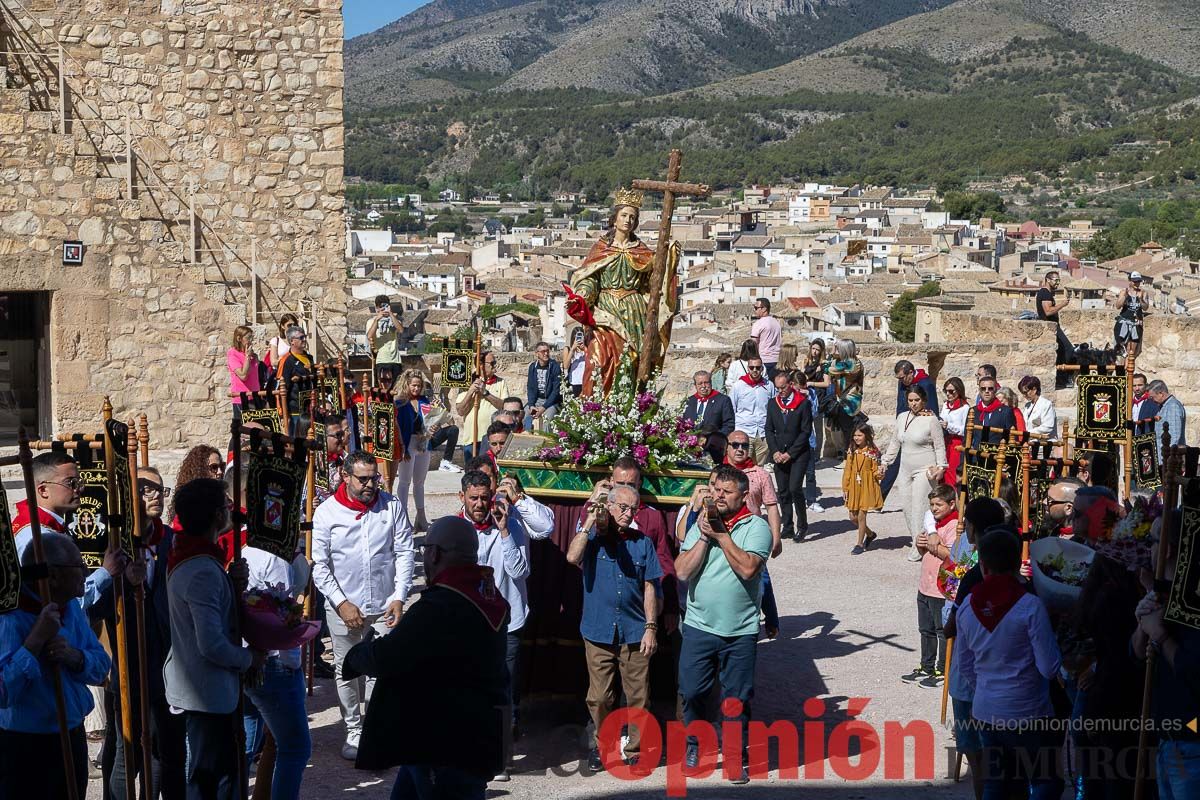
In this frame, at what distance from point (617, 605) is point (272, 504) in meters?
1.92

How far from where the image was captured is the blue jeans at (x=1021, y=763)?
19.3 ft

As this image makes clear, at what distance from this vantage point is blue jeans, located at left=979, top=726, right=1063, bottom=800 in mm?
5887

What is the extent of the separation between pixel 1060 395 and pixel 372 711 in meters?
13.8

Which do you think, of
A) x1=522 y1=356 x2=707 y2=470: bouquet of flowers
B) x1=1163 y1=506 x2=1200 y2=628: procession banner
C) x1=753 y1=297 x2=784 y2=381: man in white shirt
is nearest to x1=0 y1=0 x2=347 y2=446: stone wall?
x1=753 y1=297 x2=784 y2=381: man in white shirt

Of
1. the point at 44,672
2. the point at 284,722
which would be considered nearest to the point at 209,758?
the point at 284,722

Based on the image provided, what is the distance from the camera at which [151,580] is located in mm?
6074

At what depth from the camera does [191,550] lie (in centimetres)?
555

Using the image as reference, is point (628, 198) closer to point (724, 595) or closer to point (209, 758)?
point (724, 595)

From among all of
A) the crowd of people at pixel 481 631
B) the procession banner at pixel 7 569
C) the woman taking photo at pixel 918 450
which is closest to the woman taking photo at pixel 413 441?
the crowd of people at pixel 481 631

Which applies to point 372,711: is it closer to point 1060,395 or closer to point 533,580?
point 533,580

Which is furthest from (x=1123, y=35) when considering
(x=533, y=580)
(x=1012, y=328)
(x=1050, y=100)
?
(x=533, y=580)

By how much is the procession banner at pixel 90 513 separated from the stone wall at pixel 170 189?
8.17 metres

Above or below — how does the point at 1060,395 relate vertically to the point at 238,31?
below

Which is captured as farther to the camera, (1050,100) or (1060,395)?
(1050,100)
